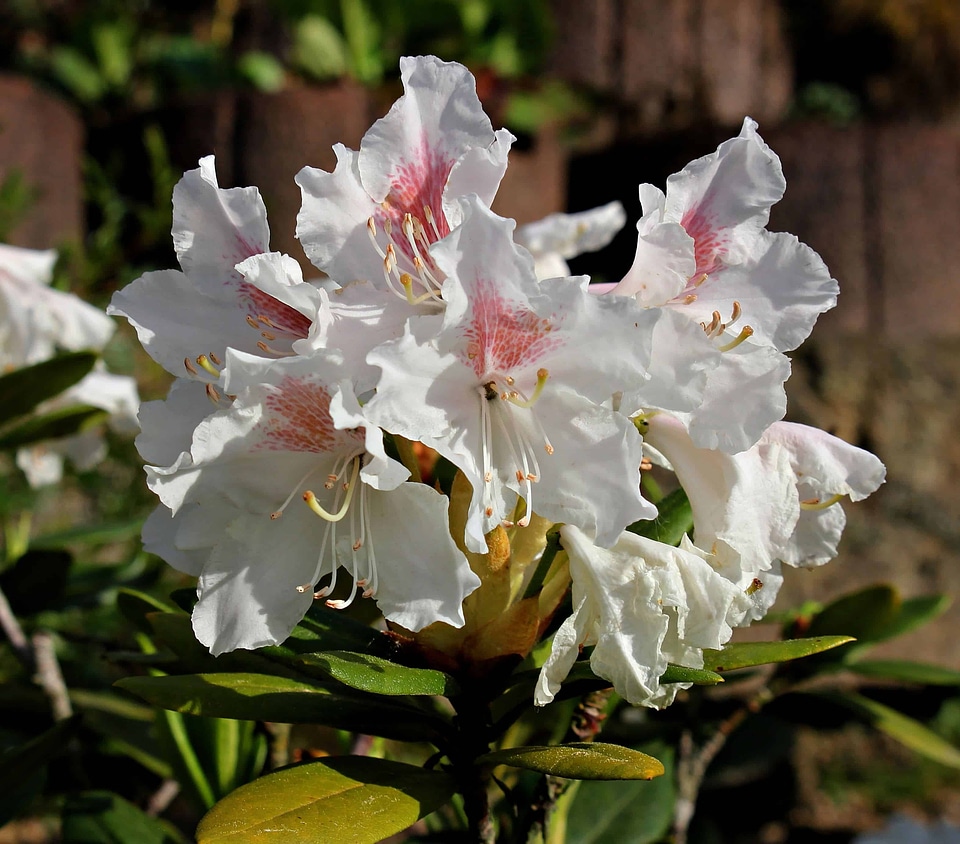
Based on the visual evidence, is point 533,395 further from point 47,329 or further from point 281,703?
point 47,329

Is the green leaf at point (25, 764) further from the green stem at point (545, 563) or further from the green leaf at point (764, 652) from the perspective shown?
the green leaf at point (764, 652)

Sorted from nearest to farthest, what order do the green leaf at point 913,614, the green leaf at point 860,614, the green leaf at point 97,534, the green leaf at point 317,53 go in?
the green leaf at point 860,614 < the green leaf at point 913,614 < the green leaf at point 97,534 < the green leaf at point 317,53

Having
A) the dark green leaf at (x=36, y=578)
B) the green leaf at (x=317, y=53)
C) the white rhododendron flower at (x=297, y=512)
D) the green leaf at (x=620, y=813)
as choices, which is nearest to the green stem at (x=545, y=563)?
the white rhododendron flower at (x=297, y=512)

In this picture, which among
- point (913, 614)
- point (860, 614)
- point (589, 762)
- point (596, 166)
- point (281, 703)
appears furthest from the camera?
point (596, 166)

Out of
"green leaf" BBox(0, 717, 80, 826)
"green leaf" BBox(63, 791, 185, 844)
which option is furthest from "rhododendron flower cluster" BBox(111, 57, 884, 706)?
"green leaf" BBox(63, 791, 185, 844)

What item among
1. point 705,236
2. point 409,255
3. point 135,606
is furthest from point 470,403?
point 135,606
